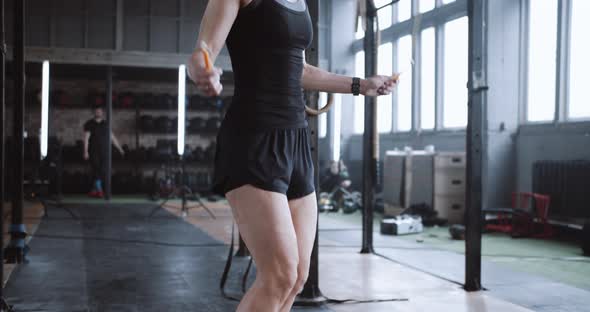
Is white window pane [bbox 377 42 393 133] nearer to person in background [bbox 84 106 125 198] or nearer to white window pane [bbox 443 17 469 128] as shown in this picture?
white window pane [bbox 443 17 469 128]

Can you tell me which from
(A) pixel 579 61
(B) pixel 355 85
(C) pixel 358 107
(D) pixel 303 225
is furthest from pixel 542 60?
(D) pixel 303 225

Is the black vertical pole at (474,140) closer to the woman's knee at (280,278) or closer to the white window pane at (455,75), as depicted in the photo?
the woman's knee at (280,278)

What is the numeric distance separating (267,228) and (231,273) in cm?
255

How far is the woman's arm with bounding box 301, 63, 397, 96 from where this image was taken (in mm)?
1818

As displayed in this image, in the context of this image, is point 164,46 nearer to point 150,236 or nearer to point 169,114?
A: point 169,114

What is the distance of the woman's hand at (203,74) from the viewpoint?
47.8 inches

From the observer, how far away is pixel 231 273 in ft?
12.8

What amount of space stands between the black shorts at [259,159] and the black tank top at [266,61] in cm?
3

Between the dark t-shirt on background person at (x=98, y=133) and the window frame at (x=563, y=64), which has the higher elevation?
the window frame at (x=563, y=64)

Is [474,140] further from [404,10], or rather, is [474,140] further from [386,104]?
[386,104]

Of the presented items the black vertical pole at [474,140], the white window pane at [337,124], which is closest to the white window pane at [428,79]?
the white window pane at [337,124]

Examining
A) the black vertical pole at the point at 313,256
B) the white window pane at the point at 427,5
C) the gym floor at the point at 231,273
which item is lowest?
the gym floor at the point at 231,273

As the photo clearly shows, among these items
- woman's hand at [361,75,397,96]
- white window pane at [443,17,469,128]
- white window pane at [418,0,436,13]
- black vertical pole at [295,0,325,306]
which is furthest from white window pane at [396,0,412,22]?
woman's hand at [361,75,397,96]

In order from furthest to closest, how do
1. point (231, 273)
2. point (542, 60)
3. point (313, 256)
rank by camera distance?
point (542, 60) → point (231, 273) → point (313, 256)
